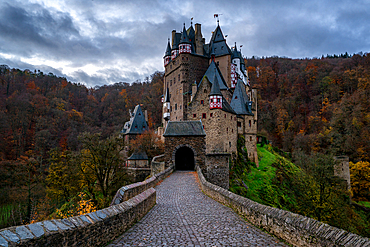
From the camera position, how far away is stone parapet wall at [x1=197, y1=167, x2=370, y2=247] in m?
4.17

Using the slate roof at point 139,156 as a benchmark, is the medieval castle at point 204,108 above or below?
above

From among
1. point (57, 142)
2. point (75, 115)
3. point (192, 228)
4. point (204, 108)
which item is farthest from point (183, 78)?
point (75, 115)

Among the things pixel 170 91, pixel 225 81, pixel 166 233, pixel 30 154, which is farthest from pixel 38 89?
pixel 166 233

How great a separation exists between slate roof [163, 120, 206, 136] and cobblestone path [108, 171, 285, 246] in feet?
39.2

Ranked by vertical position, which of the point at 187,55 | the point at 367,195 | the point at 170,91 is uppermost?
the point at 187,55

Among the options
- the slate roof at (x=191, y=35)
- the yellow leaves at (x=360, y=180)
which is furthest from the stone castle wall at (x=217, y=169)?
the yellow leaves at (x=360, y=180)

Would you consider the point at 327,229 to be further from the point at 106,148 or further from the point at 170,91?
the point at 170,91

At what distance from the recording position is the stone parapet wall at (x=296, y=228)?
13.7ft

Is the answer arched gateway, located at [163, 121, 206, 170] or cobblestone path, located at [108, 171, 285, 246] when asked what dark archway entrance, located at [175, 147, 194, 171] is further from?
cobblestone path, located at [108, 171, 285, 246]

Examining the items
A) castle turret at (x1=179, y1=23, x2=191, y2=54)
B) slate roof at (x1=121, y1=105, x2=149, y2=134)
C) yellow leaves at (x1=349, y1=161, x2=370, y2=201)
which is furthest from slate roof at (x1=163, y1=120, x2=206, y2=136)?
yellow leaves at (x1=349, y1=161, x2=370, y2=201)

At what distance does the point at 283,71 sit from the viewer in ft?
327

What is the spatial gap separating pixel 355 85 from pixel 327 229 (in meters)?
76.1

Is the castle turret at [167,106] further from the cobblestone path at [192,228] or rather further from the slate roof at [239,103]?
the cobblestone path at [192,228]

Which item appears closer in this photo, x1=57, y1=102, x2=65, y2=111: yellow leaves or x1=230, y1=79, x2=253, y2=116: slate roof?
x1=230, y1=79, x2=253, y2=116: slate roof
